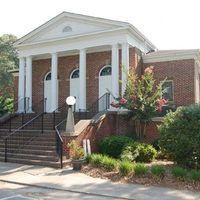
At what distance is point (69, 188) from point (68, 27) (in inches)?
504

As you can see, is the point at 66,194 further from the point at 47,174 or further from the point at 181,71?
the point at 181,71

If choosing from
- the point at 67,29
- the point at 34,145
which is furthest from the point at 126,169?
the point at 67,29

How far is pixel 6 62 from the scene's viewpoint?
109ft

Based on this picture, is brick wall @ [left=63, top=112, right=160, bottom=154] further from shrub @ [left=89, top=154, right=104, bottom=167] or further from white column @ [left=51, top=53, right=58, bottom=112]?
white column @ [left=51, top=53, right=58, bottom=112]

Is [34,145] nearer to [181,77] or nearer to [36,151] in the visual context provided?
[36,151]

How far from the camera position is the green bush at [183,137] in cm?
1205

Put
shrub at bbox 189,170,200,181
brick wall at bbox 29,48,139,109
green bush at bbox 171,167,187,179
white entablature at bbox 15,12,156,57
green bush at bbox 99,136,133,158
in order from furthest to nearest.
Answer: brick wall at bbox 29,48,139,109
white entablature at bbox 15,12,156,57
green bush at bbox 99,136,133,158
green bush at bbox 171,167,187,179
shrub at bbox 189,170,200,181

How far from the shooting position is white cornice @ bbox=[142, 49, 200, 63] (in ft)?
66.0

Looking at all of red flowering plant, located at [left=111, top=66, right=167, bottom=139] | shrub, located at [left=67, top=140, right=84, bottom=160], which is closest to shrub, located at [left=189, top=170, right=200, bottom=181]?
shrub, located at [left=67, top=140, right=84, bottom=160]

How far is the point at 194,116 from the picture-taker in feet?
40.4

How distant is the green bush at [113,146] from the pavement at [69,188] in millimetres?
3200

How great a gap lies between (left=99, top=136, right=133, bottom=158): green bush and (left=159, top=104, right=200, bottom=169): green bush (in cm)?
280

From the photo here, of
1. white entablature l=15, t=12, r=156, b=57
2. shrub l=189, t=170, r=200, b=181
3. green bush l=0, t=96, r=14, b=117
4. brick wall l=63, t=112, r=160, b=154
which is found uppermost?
white entablature l=15, t=12, r=156, b=57

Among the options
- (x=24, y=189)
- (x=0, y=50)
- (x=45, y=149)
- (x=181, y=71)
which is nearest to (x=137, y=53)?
(x=181, y=71)
